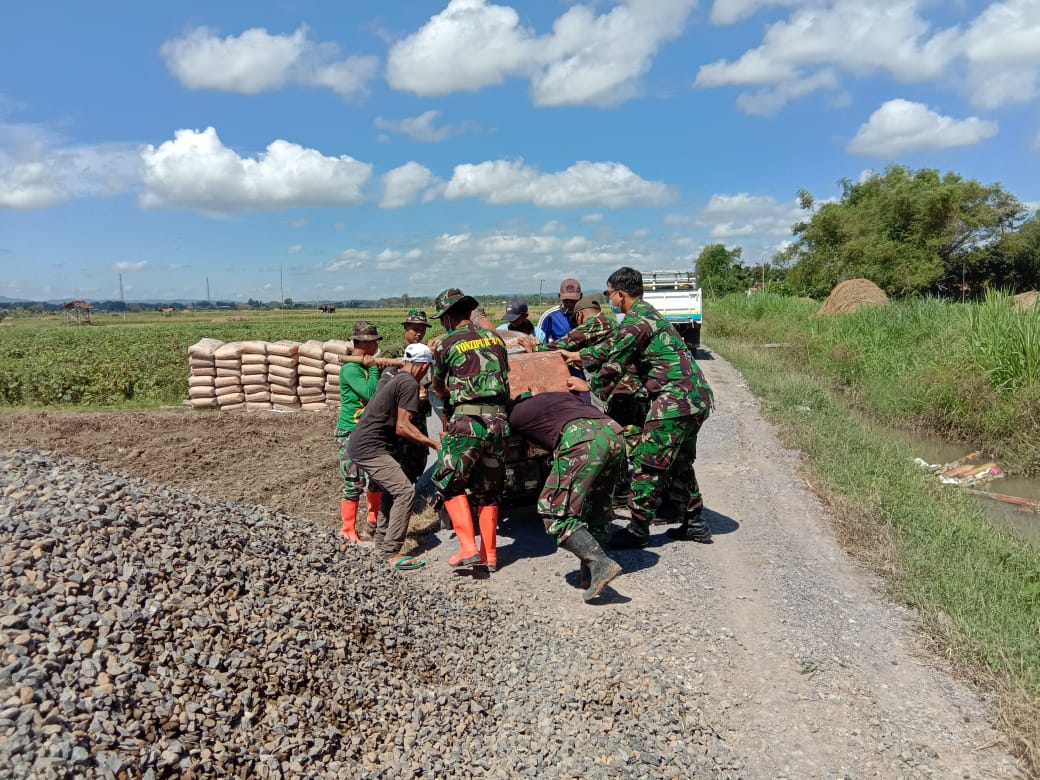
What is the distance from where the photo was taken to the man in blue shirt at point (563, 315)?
755 cm

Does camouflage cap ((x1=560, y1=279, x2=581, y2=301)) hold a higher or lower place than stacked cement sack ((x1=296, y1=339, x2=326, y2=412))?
higher

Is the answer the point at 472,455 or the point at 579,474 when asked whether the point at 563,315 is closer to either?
the point at 472,455

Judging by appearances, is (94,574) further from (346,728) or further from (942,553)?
(942,553)

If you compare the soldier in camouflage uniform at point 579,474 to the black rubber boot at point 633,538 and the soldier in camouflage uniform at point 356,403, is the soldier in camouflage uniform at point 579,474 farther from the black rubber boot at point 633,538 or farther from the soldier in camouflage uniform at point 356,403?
the soldier in camouflage uniform at point 356,403

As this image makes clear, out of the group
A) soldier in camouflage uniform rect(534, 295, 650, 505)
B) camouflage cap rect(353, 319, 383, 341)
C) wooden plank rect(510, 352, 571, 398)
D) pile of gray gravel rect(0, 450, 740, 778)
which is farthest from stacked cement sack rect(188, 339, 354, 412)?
pile of gray gravel rect(0, 450, 740, 778)

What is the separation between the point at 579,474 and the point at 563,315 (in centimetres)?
361

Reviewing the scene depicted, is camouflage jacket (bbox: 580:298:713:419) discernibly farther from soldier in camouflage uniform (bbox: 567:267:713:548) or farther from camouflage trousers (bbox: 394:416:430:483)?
camouflage trousers (bbox: 394:416:430:483)

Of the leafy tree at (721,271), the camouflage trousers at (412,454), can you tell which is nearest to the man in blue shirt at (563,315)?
the camouflage trousers at (412,454)

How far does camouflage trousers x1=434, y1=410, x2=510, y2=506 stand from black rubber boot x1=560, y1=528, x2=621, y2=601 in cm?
76

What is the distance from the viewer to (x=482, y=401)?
194 inches

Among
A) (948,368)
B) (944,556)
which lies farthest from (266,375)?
(948,368)

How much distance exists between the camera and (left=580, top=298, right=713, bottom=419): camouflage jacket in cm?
549

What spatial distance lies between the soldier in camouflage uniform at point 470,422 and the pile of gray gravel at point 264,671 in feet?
2.65

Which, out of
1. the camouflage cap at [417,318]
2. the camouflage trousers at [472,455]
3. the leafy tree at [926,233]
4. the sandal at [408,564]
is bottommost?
the sandal at [408,564]
